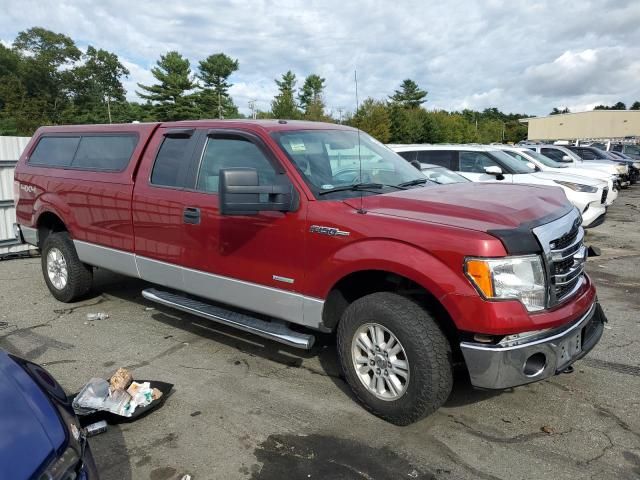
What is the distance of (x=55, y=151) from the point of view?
6.11 metres

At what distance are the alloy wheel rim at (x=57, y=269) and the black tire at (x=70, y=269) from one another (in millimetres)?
39

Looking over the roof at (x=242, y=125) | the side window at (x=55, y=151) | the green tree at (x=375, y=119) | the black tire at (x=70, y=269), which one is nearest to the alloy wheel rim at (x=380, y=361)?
the roof at (x=242, y=125)

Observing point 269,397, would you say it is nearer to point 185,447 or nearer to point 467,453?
point 185,447

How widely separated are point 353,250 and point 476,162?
8205 mm

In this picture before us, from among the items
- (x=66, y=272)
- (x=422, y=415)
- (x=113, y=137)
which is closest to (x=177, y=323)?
(x=66, y=272)

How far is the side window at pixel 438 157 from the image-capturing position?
11.1 metres

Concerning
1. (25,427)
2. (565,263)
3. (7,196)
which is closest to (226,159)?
(565,263)

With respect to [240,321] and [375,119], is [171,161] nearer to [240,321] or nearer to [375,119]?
[240,321]

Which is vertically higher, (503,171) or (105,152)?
(105,152)

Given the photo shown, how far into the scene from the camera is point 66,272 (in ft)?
19.6

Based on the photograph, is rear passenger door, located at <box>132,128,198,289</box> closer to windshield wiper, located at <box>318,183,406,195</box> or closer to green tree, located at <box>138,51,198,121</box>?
windshield wiper, located at <box>318,183,406,195</box>

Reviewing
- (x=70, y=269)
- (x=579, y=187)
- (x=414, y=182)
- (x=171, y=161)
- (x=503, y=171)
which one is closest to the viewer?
(x=414, y=182)

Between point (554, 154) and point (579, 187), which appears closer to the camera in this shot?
point (579, 187)

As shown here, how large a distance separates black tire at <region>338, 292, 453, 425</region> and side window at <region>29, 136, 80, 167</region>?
418cm
